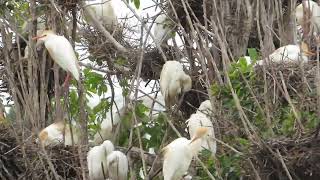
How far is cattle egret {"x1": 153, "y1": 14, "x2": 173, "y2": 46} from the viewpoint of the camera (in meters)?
2.73

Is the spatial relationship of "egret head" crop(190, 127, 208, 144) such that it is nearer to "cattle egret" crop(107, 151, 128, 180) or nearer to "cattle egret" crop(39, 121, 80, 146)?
Result: "cattle egret" crop(107, 151, 128, 180)

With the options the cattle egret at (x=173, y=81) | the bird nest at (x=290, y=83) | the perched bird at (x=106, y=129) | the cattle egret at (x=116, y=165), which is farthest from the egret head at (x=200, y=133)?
the perched bird at (x=106, y=129)

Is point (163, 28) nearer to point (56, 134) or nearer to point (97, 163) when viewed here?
point (56, 134)

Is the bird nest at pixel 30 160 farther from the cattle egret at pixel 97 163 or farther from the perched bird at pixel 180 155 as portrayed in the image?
the perched bird at pixel 180 155

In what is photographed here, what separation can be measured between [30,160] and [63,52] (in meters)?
0.33

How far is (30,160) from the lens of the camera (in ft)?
7.13

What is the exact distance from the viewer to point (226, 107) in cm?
199

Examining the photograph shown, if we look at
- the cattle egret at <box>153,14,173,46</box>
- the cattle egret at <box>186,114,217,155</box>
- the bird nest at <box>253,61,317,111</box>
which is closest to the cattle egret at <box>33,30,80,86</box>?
the cattle egret at <box>186,114,217,155</box>

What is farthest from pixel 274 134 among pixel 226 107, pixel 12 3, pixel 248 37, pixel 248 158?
pixel 12 3

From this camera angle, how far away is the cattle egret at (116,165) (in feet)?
6.66

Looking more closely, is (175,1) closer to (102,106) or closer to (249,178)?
(102,106)

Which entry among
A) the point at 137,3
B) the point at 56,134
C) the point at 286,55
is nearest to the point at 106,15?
the point at 137,3

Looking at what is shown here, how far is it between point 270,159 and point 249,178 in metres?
0.20

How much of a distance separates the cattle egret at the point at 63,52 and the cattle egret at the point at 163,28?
0.62m
